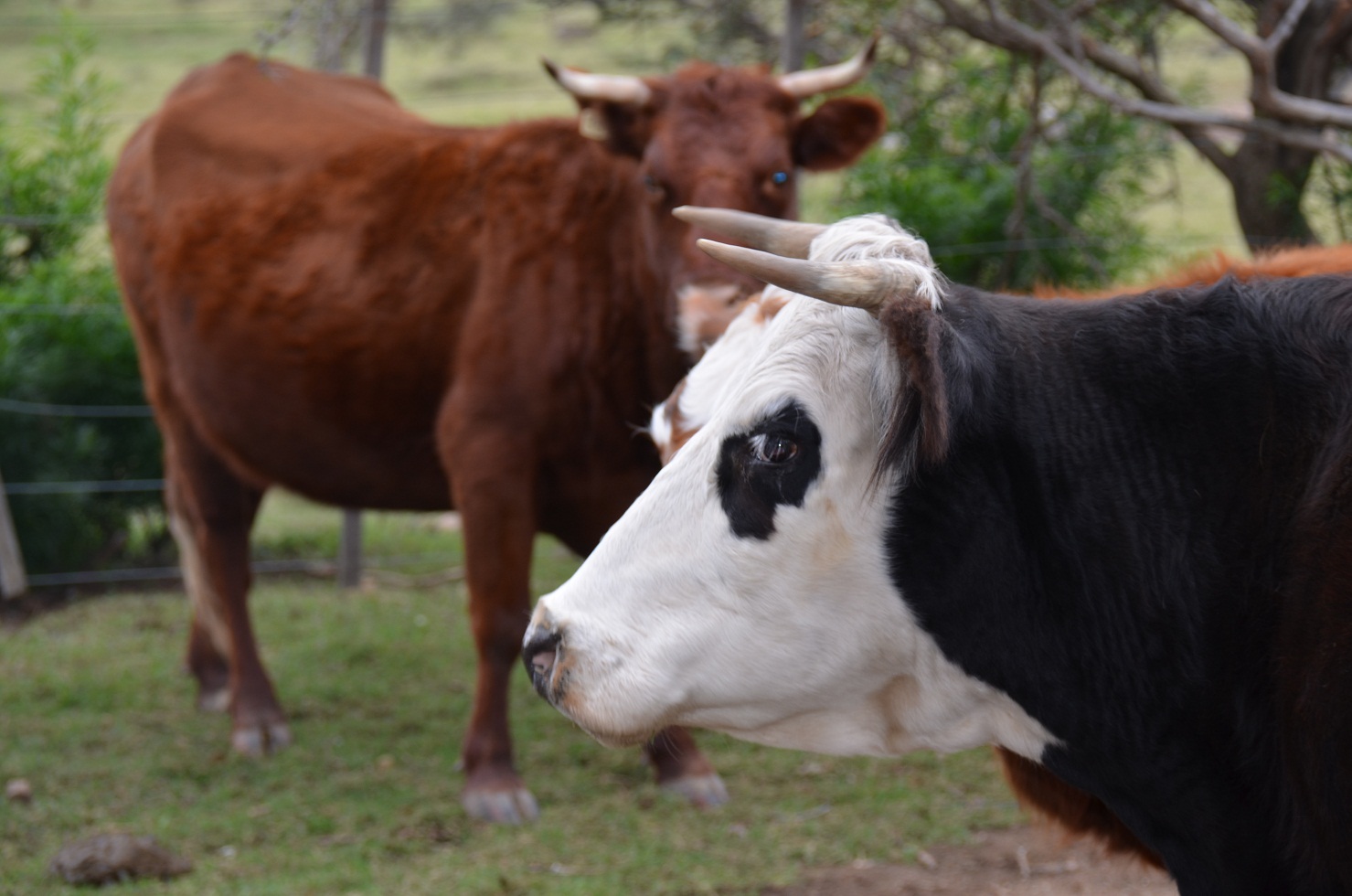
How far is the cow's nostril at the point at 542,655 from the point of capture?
1.96 m

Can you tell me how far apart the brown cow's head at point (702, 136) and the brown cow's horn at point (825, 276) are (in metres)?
1.82

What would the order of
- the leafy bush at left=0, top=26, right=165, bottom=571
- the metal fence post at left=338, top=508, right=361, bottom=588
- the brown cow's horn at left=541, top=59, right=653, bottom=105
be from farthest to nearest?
the metal fence post at left=338, top=508, right=361, bottom=588 → the leafy bush at left=0, top=26, right=165, bottom=571 → the brown cow's horn at left=541, top=59, right=653, bottom=105

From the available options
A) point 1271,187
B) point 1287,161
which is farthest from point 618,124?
point 1287,161

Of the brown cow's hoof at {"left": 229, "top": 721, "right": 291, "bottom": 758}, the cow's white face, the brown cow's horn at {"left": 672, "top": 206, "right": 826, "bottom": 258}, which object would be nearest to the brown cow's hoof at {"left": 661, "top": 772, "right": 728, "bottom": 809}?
the brown cow's hoof at {"left": 229, "top": 721, "right": 291, "bottom": 758}

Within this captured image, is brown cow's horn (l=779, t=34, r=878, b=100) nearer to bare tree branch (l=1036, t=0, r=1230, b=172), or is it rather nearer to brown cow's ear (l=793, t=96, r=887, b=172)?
brown cow's ear (l=793, t=96, r=887, b=172)

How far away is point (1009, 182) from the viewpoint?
19.2 feet

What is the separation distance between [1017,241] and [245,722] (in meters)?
3.59

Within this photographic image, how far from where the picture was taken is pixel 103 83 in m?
7.96

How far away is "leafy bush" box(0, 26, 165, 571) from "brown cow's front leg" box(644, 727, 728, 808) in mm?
3773

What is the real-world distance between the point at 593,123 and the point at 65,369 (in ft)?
12.1

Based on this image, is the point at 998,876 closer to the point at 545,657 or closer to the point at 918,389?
the point at 545,657

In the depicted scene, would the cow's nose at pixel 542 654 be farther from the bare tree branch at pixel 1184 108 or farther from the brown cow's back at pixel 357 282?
the bare tree branch at pixel 1184 108

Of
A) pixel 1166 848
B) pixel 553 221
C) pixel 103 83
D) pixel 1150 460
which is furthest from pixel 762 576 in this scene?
pixel 103 83

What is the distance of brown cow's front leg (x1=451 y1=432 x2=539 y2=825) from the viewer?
4086mm
